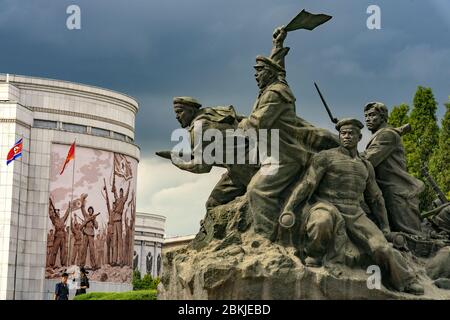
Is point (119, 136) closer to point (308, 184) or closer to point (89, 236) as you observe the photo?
point (89, 236)

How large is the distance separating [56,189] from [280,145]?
97.1 ft

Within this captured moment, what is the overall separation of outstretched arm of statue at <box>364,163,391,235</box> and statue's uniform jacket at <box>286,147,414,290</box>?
0.87ft

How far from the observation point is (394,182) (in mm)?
10938

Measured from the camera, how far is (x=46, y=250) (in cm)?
3803

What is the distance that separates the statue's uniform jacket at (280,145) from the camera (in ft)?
31.5

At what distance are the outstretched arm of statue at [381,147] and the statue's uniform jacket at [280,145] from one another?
86 cm

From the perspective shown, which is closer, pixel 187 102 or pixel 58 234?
pixel 187 102

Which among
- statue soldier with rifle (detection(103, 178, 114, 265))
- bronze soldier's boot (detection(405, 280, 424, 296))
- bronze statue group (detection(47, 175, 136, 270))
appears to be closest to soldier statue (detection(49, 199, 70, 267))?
bronze statue group (detection(47, 175, 136, 270))

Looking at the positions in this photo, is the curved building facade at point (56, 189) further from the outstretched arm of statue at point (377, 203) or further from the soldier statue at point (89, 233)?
the outstretched arm of statue at point (377, 203)

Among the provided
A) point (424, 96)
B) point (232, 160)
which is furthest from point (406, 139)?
point (232, 160)

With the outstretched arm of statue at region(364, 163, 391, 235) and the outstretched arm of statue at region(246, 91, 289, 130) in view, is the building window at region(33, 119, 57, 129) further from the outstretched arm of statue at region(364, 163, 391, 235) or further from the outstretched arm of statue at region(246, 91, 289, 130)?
the outstretched arm of statue at region(364, 163, 391, 235)

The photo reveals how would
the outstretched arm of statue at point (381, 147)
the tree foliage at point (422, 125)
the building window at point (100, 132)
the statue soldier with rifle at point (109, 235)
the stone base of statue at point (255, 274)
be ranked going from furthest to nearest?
the building window at point (100, 132)
the statue soldier with rifle at point (109, 235)
the tree foliage at point (422, 125)
the outstretched arm of statue at point (381, 147)
the stone base of statue at point (255, 274)

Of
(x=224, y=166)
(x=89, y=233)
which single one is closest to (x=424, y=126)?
(x=89, y=233)

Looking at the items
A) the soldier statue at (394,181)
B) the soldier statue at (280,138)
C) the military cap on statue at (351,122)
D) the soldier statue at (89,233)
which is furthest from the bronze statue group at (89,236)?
the military cap on statue at (351,122)
